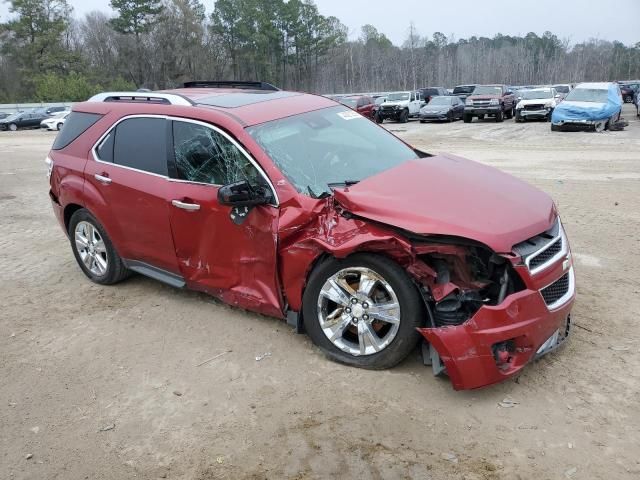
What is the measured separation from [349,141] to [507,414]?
95.2 inches

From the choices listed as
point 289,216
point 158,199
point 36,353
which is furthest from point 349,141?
point 36,353

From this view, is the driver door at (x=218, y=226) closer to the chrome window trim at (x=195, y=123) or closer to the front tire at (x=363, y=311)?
the chrome window trim at (x=195, y=123)

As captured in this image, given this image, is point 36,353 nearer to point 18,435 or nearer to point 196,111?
point 18,435

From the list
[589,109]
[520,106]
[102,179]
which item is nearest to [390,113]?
[520,106]

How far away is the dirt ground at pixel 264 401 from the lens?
288 cm

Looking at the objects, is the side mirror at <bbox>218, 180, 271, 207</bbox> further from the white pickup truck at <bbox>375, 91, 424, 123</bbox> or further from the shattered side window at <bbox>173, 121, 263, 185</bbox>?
the white pickup truck at <bbox>375, 91, 424, 123</bbox>

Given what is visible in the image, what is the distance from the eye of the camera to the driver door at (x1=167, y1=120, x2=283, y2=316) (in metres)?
3.97

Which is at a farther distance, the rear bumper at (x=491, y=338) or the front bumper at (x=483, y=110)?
the front bumper at (x=483, y=110)

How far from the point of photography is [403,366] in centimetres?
368

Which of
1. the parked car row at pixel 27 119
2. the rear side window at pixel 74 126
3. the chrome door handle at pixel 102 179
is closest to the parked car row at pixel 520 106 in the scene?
the rear side window at pixel 74 126

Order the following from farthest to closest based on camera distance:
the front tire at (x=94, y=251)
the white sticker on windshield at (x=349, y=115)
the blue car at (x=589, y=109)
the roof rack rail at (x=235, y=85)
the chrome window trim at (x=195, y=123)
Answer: the blue car at (x=589, y=109), the roof rack rail at (x=235, y=85), the front tire at (x=94, y=251), the white sticker on windshield at (x=349, y=115), the chrome window trim at (x=195, y=123)

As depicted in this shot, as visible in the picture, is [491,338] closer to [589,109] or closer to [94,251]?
[94,251]

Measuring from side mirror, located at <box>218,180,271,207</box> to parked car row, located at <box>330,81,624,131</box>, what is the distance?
18.8 m

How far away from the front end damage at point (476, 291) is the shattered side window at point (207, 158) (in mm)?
845
